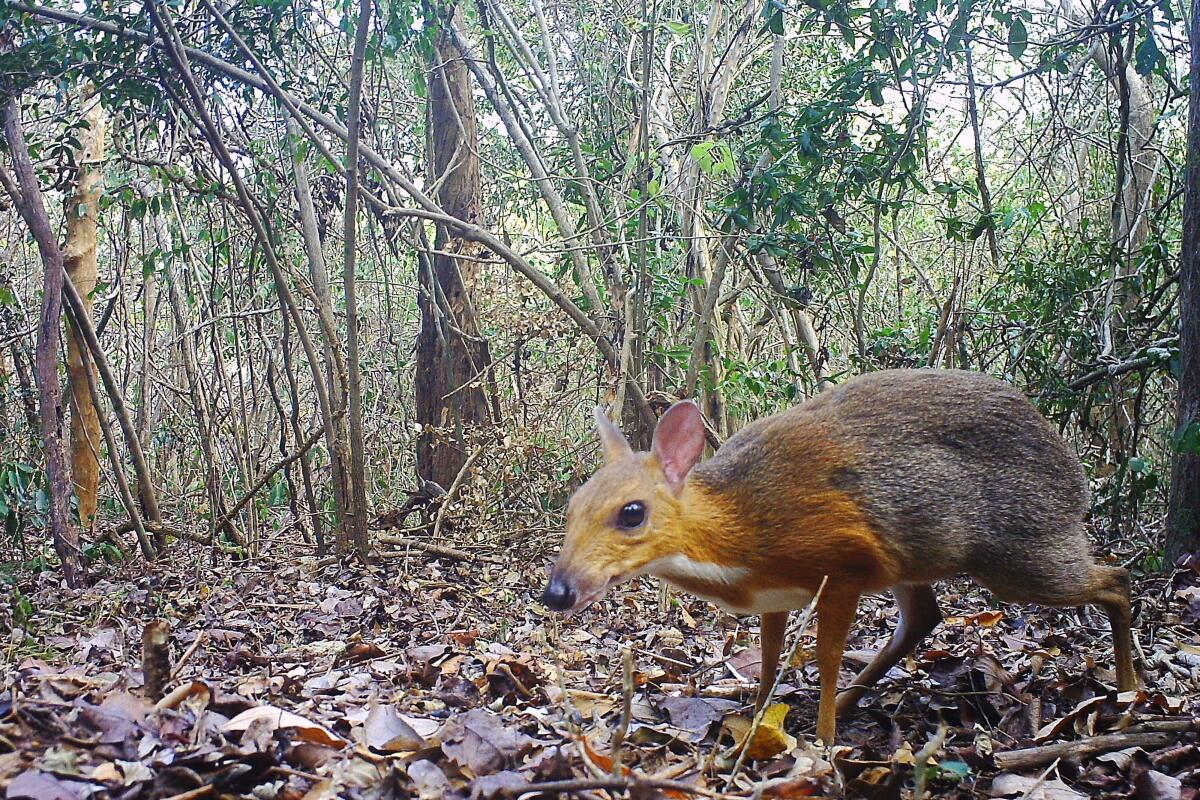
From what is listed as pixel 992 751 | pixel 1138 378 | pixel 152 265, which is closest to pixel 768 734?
pixel 992 751

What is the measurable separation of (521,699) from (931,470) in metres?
1.56

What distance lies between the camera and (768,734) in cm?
287

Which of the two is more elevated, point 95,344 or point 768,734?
point 95,344

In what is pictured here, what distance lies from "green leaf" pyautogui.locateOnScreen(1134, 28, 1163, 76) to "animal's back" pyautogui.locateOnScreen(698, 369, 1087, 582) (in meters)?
2.90

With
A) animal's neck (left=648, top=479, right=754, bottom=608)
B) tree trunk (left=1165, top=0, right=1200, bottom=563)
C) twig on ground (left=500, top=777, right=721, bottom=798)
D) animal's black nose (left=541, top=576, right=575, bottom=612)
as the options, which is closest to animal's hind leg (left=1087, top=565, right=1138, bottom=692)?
tree trunk (left=1165, top=0, right=1200, bottom=563)

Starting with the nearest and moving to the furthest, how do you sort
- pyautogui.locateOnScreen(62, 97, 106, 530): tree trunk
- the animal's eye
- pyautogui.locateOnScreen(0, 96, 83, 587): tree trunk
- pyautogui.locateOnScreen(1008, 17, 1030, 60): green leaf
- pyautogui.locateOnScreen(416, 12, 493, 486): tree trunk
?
the animal's eye
pyautogui.locateOnScreen(0, 96, 83, 587): tree trunk
pyautogui.locateOnScreen(1008, 17, 1030, 60): green leaf
pyautogui.locateOnScreen(62, 97, 106, 530): tree trunk
pyautogui.locateOnScreen(416, 12, 493, 486): tree trunk

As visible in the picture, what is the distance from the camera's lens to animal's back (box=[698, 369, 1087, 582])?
11.5ft

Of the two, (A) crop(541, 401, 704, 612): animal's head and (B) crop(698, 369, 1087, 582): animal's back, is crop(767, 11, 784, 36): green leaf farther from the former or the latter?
(A) crop(541, 401, 704, 612): animal's head

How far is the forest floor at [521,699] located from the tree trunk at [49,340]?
476 mm

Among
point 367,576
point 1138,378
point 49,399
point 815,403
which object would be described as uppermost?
point 49,399

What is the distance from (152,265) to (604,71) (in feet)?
12.3

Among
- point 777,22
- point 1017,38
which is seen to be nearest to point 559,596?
point 777,22

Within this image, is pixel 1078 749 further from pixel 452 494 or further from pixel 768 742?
pixel 452 494

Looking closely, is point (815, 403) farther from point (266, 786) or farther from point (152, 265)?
point (152, 265)
